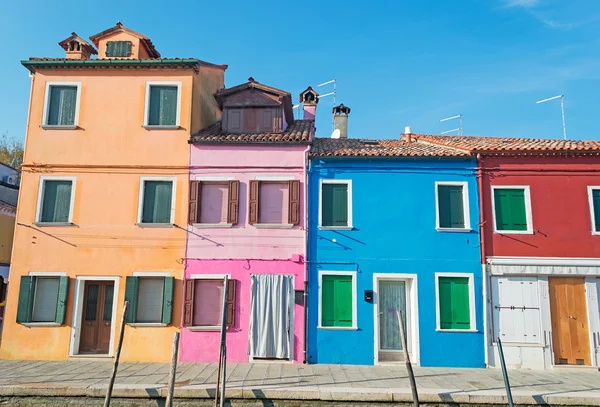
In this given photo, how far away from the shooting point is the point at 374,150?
580 inches

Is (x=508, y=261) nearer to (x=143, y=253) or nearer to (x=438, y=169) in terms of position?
(x=438, y=169)

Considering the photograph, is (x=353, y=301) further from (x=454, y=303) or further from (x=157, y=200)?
(x=157, y=200)

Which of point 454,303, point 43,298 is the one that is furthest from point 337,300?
point 43,298

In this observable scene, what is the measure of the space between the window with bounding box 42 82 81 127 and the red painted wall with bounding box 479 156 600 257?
13159mm

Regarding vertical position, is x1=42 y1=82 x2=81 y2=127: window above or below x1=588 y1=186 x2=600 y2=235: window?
above

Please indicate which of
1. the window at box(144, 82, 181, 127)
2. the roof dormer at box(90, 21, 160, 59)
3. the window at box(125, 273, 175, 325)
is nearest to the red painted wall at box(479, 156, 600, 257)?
the window at box(125, 273, 175, 325)

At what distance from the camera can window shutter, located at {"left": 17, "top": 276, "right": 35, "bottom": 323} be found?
45.1 ft

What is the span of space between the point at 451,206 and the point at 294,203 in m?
4.85

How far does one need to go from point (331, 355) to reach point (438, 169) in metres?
6.51

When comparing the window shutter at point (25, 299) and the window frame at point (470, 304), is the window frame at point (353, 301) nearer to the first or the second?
the window frame at point (470, 304)

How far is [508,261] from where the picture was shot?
13.7 metres

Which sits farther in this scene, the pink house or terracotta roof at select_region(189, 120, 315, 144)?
terracotta roof at select_region(189, 120, 315, 144)

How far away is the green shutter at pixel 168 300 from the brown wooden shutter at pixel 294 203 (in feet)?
13.2

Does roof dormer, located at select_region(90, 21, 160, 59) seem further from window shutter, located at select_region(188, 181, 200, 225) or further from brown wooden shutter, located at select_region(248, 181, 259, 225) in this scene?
brown wooden shutter, located at select_region(248, 181, 259, 225)
